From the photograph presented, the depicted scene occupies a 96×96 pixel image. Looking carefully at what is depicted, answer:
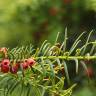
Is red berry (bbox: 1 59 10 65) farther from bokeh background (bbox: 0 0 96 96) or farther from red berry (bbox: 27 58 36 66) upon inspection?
bokeh background (bbox: 0 0 96 96)

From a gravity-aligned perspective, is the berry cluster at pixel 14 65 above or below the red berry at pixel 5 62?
below

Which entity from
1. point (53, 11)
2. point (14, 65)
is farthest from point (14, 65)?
point (53, 11)

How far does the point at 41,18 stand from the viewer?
254 centimetres

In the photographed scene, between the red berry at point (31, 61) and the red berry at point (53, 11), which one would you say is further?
the red berry at point (53, 11)

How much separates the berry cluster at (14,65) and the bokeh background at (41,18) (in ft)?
5.38

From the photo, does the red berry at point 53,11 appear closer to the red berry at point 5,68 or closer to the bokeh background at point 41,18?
the bokeh background at point 41,18

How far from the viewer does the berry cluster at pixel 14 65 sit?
2.24ft

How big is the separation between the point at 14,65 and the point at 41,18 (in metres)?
1.85

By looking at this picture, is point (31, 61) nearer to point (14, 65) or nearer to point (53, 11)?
point (14, 65)

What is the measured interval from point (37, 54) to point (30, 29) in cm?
181

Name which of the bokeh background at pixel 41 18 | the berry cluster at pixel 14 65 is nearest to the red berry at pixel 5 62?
the berry cluster at pixel 14 65

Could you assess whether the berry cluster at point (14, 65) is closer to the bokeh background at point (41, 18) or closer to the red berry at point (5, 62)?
the red berry at point (5, 62)

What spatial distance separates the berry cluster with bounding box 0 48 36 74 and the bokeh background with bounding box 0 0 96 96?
164 centimetres

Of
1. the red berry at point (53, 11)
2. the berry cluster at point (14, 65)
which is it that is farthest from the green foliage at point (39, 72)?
the red berry at point (53, 11)
